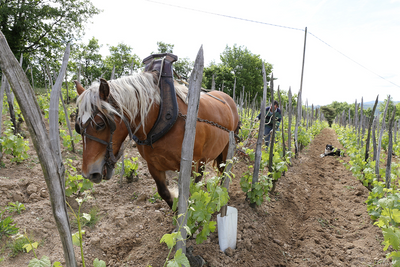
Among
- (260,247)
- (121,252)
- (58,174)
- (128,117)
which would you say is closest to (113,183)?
(121,252)

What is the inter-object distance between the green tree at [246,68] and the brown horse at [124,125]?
34566 millimetres

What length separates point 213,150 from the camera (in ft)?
9.80

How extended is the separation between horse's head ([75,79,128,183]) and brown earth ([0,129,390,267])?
1.09m

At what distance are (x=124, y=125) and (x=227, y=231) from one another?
5.14ft

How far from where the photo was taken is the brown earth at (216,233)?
2.36m

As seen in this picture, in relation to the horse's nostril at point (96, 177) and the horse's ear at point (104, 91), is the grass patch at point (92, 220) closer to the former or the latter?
the horse's nostril at point (96, 177)

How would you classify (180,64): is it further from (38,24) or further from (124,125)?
(124,125)

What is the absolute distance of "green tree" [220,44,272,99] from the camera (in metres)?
38.1

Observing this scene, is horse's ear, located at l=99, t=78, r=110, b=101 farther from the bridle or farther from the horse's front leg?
the horse's front leg

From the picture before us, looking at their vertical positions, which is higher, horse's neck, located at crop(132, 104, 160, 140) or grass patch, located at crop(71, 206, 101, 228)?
horse's neck, located at crop(132, 104, 160, 140)

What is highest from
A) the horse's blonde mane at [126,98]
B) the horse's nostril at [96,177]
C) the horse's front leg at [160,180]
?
the horse's blonde mane at [126,98]

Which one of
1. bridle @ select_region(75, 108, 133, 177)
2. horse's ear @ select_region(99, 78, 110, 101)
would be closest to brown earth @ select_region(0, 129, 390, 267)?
bridle @ select_region(75, 108, 133, 177)

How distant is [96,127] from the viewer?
1.76 metres

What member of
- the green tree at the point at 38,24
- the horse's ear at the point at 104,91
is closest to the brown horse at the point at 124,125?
the horse's ear at the point at 104,91
